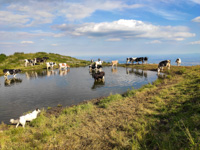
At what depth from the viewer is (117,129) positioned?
7.11 metres

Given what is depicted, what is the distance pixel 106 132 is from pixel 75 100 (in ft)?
21.5

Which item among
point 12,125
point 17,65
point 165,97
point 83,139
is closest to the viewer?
point 83,139

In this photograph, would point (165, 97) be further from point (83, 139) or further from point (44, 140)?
point (44, 140)

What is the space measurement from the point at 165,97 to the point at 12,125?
11274 millimetres

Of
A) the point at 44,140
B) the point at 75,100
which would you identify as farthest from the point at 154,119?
the point at 75,100

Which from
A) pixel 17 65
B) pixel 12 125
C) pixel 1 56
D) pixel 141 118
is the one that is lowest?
pixel 12 125

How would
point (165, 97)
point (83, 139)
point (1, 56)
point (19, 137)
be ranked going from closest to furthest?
1. point (83, 139)
2. point (19, 137)
3. point (165, 97)
4. point (1, 56)

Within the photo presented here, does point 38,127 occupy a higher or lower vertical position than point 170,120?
lower

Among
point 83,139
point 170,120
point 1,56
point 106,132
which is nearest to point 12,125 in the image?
point 83,139

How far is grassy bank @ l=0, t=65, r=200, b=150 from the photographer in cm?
570

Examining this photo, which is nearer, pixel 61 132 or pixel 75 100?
pixel 61 132

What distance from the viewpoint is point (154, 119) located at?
25.0 ft

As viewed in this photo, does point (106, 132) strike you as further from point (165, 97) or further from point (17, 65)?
point (17, 65)

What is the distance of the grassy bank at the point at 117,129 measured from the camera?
18.7 ft
